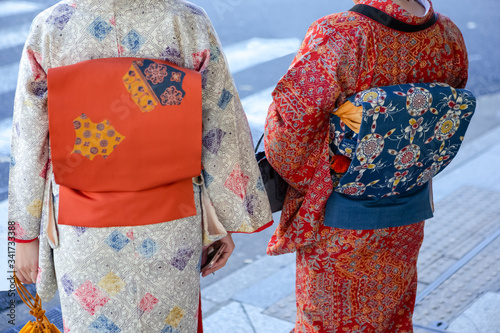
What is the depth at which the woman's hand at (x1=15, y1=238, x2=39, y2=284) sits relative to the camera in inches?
67.1

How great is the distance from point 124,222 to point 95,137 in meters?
0.22

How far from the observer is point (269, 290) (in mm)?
2936

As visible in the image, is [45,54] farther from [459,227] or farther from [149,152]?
[459,227]

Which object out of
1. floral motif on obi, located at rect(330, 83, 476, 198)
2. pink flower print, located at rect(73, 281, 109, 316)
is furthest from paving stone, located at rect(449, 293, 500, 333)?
pink flower print, located at rect(73, 281, 109, 316)

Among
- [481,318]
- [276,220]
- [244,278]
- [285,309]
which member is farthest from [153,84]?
[276,220]

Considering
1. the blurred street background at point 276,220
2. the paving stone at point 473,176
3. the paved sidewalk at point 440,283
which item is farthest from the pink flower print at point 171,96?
the paving stone at point 473,176

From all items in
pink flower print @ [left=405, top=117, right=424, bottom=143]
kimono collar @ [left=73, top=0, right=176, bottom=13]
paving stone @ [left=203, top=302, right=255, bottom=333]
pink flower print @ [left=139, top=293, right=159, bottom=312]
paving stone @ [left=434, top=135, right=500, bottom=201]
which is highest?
kimono collar @ [left=73, top=0, right=176, bottom=13]

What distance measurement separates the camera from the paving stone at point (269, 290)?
2.84m

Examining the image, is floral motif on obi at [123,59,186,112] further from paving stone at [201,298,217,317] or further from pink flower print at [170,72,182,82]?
paving stone at [201,298,217,317]

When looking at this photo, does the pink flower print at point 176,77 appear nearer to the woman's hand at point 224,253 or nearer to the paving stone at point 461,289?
the woman's hand at point 224,253

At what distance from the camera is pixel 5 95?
2598 millimetres

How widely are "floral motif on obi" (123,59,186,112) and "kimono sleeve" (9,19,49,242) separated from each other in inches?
9.2

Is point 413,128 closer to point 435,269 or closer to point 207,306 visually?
point 207,306

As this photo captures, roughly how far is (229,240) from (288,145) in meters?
0.33
